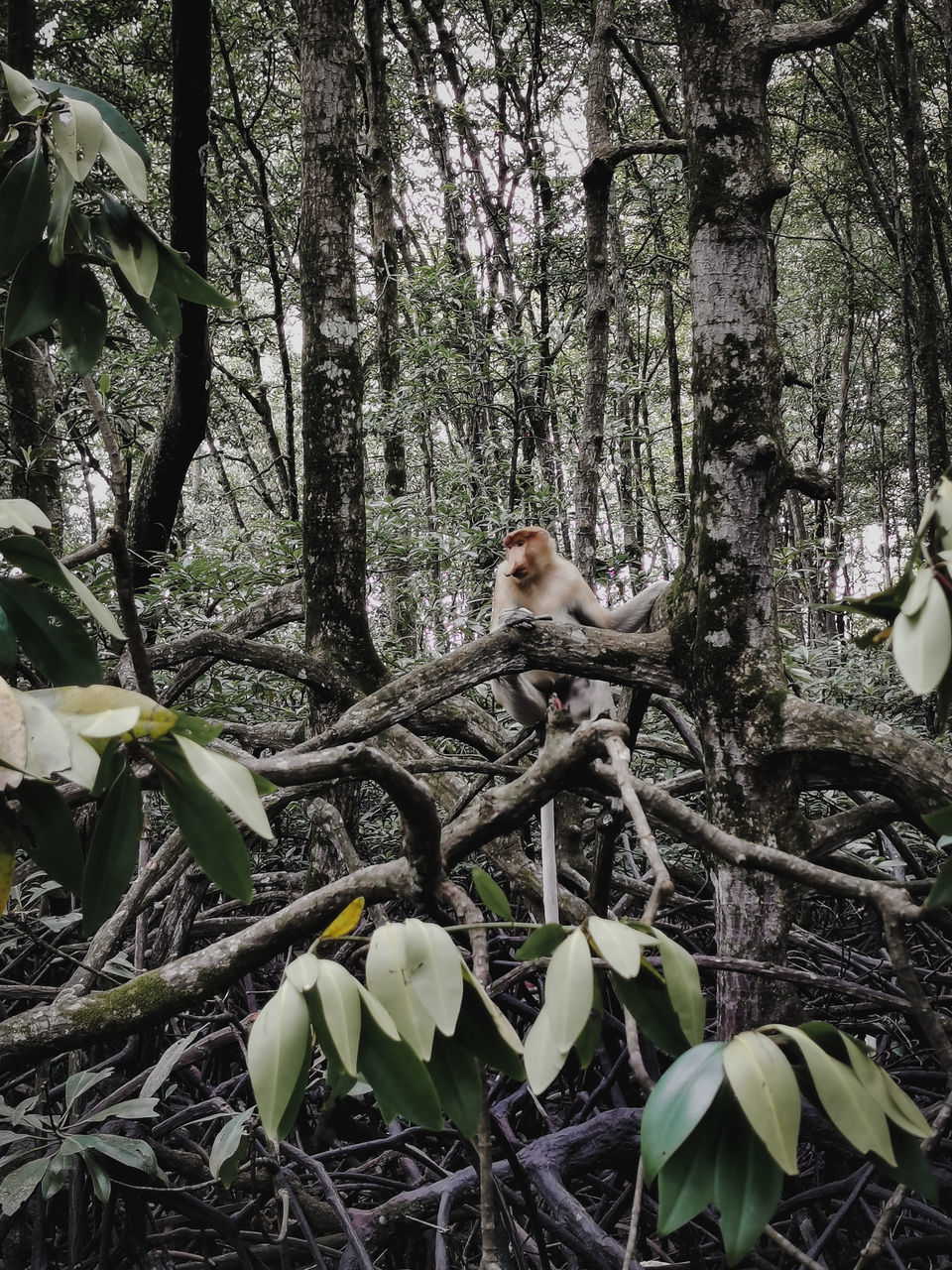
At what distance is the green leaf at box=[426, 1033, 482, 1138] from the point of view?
62 cm

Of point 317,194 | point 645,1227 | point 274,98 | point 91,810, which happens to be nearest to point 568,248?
point 274,98

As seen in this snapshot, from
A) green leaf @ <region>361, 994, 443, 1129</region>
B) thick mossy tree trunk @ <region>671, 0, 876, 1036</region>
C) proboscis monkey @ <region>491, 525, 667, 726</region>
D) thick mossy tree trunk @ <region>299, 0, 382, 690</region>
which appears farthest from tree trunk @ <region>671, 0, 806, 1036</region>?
proboscis monkey @ <region>491, 525, 667, 726</region>

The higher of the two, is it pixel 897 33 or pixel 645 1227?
pixel 897 33

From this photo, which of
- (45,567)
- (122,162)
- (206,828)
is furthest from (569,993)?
(122,162)

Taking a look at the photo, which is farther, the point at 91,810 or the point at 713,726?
the point at 91,810

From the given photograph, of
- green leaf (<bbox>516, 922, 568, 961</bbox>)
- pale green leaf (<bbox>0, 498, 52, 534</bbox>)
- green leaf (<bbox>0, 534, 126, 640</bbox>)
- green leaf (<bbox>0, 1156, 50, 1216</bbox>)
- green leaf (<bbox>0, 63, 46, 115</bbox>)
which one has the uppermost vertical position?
green leaf (<bbox>0, 63, 46, 115</bbox>)

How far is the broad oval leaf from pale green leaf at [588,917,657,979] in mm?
233

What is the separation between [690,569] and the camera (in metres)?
1.97

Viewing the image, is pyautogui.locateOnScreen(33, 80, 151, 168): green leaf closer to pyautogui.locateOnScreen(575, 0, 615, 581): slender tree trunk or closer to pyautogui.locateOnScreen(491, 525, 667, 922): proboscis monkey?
pyautogui.locateOnScreen(491, 525, 667, 922): proboscis monkey

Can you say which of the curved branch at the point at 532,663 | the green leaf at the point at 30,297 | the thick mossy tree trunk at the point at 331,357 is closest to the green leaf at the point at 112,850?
the green leaf at the point at 30,297

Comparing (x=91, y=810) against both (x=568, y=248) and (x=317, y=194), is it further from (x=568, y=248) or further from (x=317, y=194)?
(x=568, y=248)

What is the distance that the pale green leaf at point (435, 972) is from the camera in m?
0.54

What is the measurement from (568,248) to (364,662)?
5322 millimetres

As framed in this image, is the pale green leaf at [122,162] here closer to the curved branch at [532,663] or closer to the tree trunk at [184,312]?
the curved branch at [532,663]
